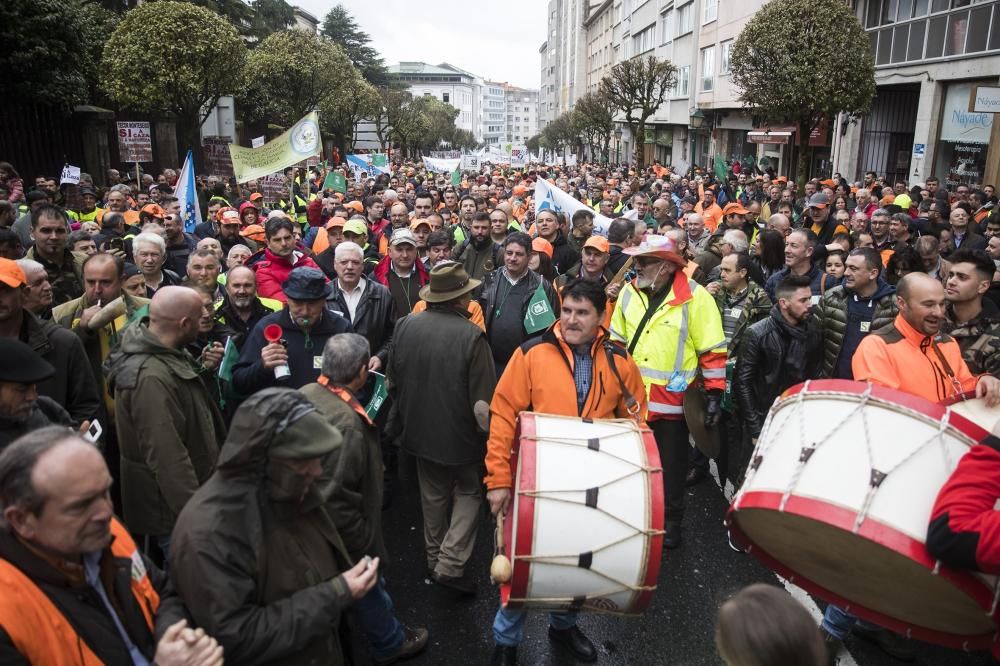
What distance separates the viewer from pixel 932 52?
1853 cm

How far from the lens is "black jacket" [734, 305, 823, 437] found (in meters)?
5.00

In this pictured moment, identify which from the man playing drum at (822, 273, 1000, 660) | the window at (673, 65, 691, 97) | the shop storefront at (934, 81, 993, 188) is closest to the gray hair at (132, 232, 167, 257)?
the man playing drum at (822, 273, 1000, 660)

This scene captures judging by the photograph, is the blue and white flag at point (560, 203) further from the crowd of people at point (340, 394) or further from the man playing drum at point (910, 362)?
the man playing drum at point (910, 362)

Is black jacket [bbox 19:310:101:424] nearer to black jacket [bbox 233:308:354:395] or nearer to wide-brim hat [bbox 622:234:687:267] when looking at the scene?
black jacket [bbox 233:308:354:395]

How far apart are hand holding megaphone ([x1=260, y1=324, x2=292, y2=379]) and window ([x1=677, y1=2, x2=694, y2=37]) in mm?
37648

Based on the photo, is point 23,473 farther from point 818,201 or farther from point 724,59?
point 724,59

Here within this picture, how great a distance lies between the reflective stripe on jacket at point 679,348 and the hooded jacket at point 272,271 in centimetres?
320

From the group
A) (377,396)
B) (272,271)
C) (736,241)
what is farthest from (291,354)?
(736,241)

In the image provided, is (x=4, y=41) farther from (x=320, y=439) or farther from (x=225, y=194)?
(x=320, y=439)

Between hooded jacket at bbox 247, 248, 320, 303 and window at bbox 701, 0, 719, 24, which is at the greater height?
window at bbox 701, 0, 719, 24

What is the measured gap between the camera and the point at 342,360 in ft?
11.4

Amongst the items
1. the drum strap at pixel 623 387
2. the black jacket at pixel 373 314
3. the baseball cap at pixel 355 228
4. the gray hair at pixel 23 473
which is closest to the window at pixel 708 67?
the baseball cap at pixel 355 228

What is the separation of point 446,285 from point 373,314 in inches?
49.5

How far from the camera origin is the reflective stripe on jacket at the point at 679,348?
15.5 ft
